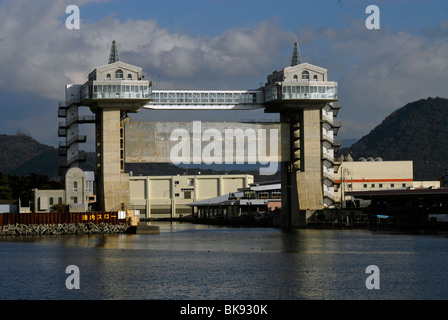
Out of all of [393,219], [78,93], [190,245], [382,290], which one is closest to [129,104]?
[78,93]

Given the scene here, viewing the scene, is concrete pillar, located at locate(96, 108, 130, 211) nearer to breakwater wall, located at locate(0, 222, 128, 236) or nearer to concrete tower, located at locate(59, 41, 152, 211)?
concrete tower, located at locate(59, 41, 152, 211)

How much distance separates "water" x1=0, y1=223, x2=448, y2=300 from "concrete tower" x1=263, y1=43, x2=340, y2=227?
3559 centimetres

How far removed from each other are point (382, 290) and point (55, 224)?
3030 inches

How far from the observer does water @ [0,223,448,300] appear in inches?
1886

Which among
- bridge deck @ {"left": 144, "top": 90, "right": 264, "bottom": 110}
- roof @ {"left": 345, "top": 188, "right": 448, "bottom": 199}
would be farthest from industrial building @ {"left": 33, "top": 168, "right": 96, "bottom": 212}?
roof @ {"left": 345, "top": 188, "right": 448, "bottom": 199}

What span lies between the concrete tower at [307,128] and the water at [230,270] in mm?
35585

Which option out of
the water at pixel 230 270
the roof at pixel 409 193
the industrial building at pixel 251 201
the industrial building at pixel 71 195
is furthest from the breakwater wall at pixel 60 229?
the industrial building at pixel 251 201

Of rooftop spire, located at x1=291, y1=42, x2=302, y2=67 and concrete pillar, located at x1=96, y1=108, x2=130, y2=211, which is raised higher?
rooftop spire, located at x1=291, y1=42, x2=302, y2=67

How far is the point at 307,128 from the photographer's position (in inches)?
4938

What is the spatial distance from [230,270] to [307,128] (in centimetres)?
6775

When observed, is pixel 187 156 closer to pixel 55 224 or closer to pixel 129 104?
pixel 129 104

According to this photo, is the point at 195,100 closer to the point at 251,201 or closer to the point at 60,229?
the point at 60,229

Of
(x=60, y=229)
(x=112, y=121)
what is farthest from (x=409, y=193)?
(x=60, y=229)

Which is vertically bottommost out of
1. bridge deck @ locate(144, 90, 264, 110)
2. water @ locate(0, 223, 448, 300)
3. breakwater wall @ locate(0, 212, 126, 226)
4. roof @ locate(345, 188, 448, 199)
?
water @ locate(0, 223, 448, 300)
